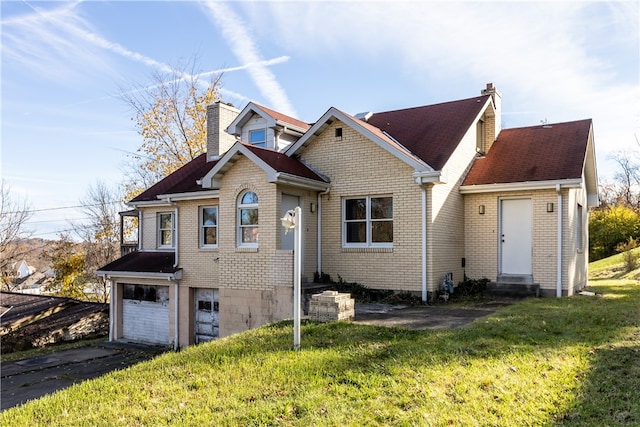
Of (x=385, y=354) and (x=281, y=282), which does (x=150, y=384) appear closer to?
(x=385, y=354)

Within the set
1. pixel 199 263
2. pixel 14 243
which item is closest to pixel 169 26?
→ pixel 199 263

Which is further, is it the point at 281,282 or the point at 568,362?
the point at 281,282

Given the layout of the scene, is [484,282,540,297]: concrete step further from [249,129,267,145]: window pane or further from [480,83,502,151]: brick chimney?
[249,129,267,145]: window pane

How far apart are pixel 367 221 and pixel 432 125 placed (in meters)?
4.24

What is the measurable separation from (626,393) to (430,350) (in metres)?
2.52

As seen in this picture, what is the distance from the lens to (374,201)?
14.4 meters

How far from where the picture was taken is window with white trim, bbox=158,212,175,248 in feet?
64.1

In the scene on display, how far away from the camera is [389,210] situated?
14.1 meters

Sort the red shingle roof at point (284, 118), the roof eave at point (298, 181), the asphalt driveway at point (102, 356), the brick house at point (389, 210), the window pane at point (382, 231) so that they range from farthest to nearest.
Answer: the red shingle roof at point (284, 118) → the window pane at point (382, 231) → the brick house at point (389, 210) → the roof eave at point (298, 181) → the asphalt driveway at point (102, 356)

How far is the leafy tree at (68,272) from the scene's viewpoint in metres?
29.4

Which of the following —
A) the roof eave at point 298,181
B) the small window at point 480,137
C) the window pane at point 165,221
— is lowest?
the window pane at point 165,221

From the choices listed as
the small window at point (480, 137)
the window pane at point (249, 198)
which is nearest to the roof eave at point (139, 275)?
the window pane at point (249, 198)

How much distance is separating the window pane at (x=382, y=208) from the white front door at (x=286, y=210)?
2236mm

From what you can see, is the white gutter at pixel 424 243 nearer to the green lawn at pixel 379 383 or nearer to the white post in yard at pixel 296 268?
the green lawn at pixel 379 383
